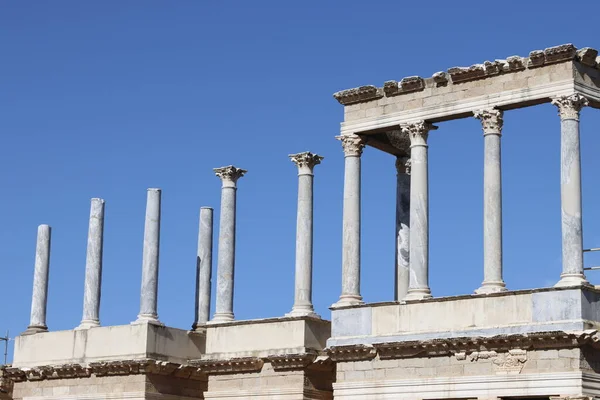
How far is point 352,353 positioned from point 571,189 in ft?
23.8

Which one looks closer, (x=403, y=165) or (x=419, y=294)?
(x=419, y=294)

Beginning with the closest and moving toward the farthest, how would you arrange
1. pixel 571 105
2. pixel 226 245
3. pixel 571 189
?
1. pixel 571 189
2. pixel 571 105
3. pixel 226 245

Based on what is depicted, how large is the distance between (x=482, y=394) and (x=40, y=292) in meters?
17.4

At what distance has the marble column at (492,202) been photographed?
113 feet

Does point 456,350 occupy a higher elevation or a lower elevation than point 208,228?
lower

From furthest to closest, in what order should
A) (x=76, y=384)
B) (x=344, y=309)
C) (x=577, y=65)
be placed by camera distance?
(x=76, y=384), (x=344, y=309), (x=577, y=65)

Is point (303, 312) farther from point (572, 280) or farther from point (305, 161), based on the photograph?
point (572, 280)

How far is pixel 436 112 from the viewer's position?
36469mm

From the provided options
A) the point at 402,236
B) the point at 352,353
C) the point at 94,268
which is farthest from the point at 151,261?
the point at 352,353

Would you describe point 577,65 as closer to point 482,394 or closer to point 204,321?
point 482,394

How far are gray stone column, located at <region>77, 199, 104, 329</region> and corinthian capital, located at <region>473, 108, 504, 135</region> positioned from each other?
14.1 meters

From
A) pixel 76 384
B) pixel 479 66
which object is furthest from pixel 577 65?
pixel 76 384

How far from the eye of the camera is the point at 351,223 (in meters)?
37.6

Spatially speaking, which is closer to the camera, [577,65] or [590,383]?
[590,383]
